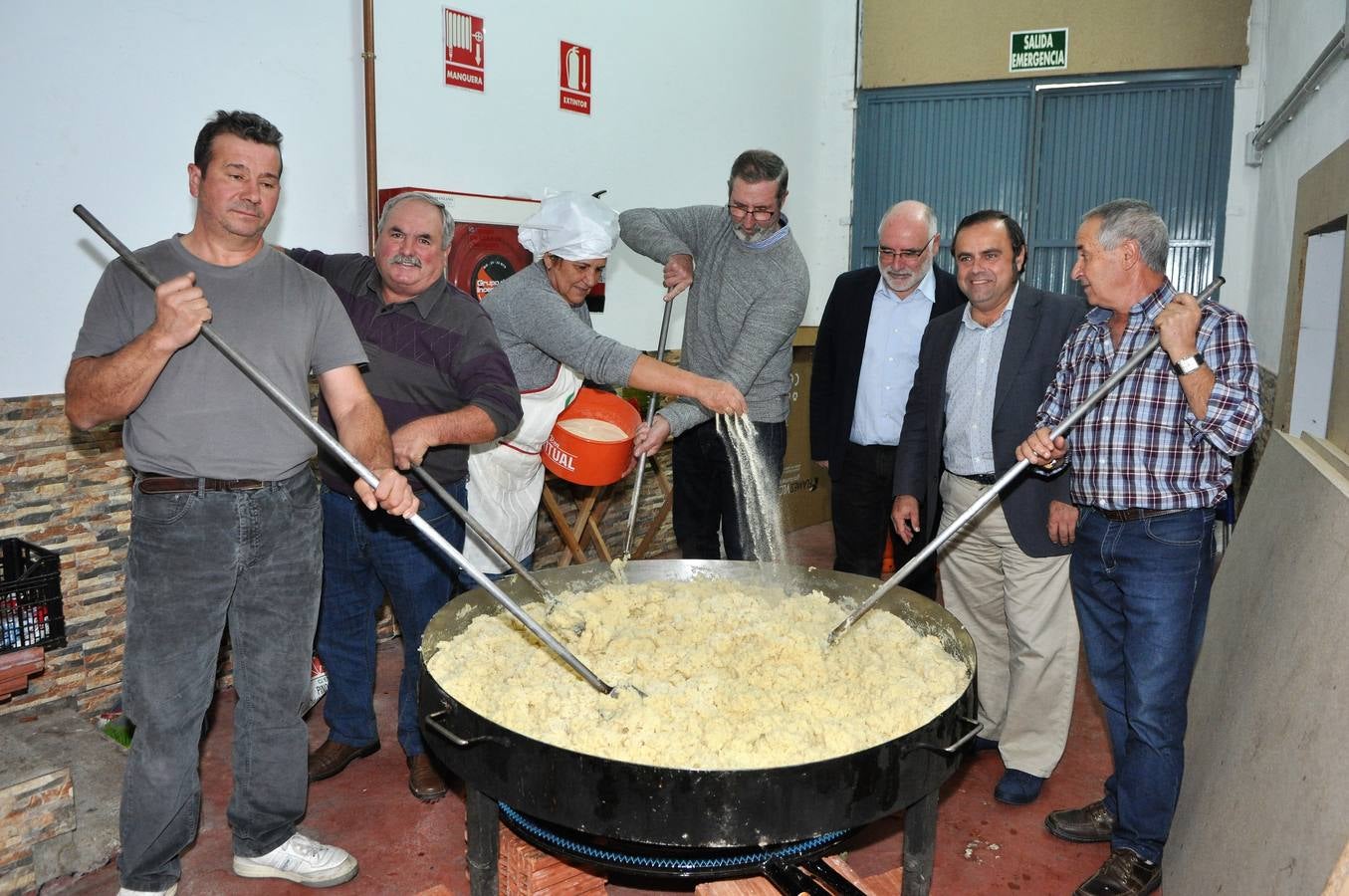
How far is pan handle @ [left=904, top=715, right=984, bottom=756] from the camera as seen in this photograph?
1.87 metres

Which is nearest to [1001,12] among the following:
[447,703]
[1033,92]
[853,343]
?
[1033,92]

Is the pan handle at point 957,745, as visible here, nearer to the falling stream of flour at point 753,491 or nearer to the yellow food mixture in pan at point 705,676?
the yellow food mixture in pan at point 705,676

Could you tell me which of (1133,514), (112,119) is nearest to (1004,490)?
(1133,514)

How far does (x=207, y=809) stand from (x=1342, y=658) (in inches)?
114

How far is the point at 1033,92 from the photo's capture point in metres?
6.50

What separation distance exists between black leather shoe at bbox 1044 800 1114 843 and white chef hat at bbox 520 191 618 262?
213 cm

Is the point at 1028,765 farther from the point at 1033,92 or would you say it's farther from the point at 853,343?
the point at 1033,92

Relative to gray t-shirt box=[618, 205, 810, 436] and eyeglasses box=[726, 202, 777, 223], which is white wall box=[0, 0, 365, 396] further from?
eyeglasses box=[726, 202, 777, 223]

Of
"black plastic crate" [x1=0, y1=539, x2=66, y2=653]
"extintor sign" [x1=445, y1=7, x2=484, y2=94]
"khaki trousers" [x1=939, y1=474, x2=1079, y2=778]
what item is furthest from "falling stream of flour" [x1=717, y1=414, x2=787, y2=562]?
"black plastic crate" [x1=0, y1=539, x2=66, y2=653]

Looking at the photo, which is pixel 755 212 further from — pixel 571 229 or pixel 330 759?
pixel 330 759

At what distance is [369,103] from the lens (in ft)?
12.6

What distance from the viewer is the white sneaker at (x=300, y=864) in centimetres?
266

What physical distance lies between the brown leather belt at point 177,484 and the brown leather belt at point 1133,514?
2.08m

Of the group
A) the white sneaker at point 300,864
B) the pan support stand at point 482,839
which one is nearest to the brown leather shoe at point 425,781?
the white sneaker at point 300,864
